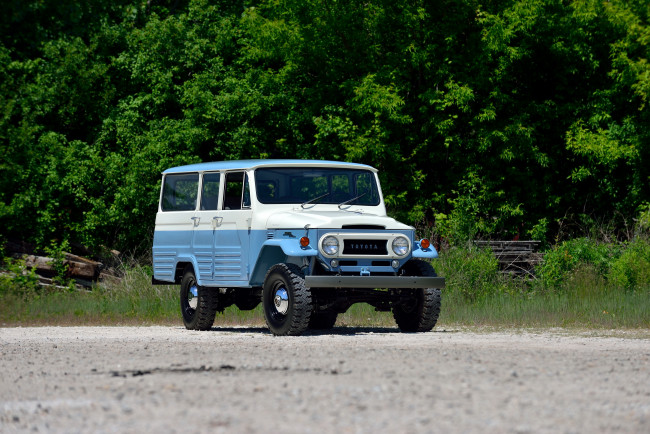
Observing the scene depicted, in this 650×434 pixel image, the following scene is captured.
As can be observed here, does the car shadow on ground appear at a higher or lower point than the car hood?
lower

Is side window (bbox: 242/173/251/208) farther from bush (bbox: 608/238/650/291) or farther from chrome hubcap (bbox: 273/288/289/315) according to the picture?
bush (bbox: 608/238/650/291)

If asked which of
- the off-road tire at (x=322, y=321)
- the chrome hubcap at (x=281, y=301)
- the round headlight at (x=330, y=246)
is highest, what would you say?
the round headlight at (x=330, y=246)

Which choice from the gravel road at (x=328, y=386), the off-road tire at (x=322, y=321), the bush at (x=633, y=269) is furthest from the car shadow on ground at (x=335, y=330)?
the bush at (x=633, y=269)

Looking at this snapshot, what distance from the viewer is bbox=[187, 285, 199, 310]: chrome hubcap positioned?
707 inches

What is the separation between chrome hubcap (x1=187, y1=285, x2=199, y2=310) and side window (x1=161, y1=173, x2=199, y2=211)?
1.28 m

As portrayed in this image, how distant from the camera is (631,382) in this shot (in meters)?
9.66

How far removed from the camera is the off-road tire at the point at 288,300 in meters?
15.3

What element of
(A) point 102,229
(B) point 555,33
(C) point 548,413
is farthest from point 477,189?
(C) point 548,413

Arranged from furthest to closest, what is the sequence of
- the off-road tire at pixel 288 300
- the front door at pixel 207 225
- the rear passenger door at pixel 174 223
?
the rear passenger door at pixel 174 223
the front door at pixel 207 225
the off-road tire at pixel 288 300

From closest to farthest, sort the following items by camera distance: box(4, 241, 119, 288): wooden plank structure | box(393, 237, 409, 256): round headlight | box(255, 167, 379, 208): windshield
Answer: box(393, 237, 409, 256): round headlight → box(255, 167, 379, 208): windshield → box(4, 241, 119, 288): wooden plank structure

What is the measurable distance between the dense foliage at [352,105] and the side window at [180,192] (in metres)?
10.1

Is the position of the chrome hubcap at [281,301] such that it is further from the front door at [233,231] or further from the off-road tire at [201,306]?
the off-road tire at [201,306]

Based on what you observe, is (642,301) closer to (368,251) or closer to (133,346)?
(368,251)

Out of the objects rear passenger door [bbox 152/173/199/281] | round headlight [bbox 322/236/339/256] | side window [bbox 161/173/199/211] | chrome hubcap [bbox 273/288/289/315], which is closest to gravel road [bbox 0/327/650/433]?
chrome hubcap [bbox 273/288/289/315]
